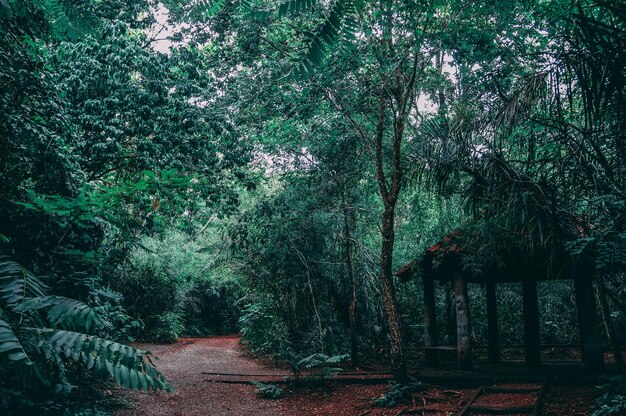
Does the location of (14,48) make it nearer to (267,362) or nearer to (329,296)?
(329,296)

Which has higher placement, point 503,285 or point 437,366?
point 503,285

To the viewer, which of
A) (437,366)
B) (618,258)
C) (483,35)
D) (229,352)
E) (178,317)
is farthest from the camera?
(178,317)

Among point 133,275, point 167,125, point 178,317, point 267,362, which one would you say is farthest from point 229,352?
point 167,125

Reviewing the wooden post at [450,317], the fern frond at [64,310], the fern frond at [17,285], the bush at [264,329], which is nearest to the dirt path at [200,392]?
the bush at [264,329]

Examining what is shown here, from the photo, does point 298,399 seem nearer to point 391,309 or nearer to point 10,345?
point 391,309

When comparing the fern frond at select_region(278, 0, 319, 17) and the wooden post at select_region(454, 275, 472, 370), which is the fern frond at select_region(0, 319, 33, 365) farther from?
the wooden post at select_region(454, 275, 472, 370)

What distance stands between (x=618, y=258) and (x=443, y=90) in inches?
219

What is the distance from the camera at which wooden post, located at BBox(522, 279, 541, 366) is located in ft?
34.7

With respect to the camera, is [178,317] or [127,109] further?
[178,317]

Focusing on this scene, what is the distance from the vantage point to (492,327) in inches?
467

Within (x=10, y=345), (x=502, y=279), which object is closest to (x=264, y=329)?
(x=502, y=279)

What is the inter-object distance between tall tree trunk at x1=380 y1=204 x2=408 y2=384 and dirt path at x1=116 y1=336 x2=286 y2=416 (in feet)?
7.96

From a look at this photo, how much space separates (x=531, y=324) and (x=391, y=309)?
14.0ft

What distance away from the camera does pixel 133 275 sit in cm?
1684
